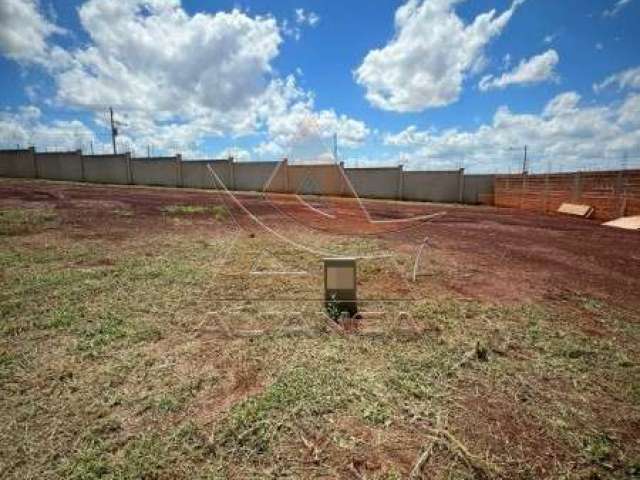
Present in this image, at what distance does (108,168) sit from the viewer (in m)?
38.3

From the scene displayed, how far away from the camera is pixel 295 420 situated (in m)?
2.72

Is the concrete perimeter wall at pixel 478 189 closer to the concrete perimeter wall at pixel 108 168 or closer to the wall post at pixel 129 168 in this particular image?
the wall post at pixel 129 168

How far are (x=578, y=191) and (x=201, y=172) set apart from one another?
30521mm

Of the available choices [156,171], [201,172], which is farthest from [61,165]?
[201,172]

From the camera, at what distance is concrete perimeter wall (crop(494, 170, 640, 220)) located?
15422 millimetres

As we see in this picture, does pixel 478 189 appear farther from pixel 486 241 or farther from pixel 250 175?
pixel 250 175

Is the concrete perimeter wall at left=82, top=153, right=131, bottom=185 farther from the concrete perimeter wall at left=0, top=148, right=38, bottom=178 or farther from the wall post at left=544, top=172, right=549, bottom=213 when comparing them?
the wall post at left=544, top=172, right=549, bottom=213

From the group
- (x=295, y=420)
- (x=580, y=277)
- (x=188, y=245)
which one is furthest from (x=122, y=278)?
(x=580, y=277)

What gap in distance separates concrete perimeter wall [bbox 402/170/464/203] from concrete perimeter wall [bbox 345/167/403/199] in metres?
0.68

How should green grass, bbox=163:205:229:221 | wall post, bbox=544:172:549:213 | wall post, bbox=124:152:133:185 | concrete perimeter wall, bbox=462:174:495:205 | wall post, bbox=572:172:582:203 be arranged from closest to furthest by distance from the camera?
green grass, bbox=163:205:229:221
wall post, bbox=572:172:582:203
wall post, bbox=544:172:549:213
concrete perimeter wall, bbox=462:174:495:205
wall post, bbox=124:152:133:185

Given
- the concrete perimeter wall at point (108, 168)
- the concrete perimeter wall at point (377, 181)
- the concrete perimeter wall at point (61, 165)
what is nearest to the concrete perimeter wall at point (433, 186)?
the concrete perimeter wall at point (377, 181)

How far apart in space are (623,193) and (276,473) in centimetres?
1917

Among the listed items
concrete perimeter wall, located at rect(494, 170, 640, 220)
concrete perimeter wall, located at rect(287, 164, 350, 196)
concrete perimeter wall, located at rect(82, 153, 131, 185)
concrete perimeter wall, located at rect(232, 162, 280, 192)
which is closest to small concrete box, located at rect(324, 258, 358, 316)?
concrete perimeter wall, located at rect(287, 164, 350, 196)

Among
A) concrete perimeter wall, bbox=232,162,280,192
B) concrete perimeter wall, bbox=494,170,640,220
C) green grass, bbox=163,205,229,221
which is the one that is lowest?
green grass, bbox=163,205,229,221
